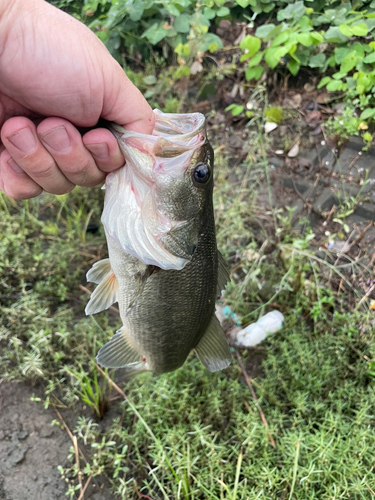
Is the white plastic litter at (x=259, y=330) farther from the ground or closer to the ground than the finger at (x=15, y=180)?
closer to the ground

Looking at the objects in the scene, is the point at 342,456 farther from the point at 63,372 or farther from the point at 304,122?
the point at 304,122

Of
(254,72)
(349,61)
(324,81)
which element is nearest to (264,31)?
(254,72)

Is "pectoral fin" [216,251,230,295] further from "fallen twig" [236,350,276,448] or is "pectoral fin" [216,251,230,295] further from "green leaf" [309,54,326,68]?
"green leaf" [309,54,326,68]

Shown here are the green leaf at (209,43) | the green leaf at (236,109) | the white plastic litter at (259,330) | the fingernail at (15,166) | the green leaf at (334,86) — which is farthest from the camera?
the green leaf at (236,109)

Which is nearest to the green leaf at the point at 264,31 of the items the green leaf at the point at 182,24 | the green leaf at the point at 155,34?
the green leaf at the point at 182,24

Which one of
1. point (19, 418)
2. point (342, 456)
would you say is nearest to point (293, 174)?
point (342, 456)

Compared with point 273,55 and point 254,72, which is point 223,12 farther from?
point 273,55

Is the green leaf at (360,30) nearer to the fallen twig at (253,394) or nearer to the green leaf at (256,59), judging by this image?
the green leaf at (256,59)

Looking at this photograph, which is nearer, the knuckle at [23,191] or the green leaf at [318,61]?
the knuckle at [23,191]

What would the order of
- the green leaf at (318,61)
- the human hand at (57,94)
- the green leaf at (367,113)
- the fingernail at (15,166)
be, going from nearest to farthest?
the human hand at (57,94) < the fingernail at (15,166) < the green leaf at (367,113) < the green leaf at (318,61)
